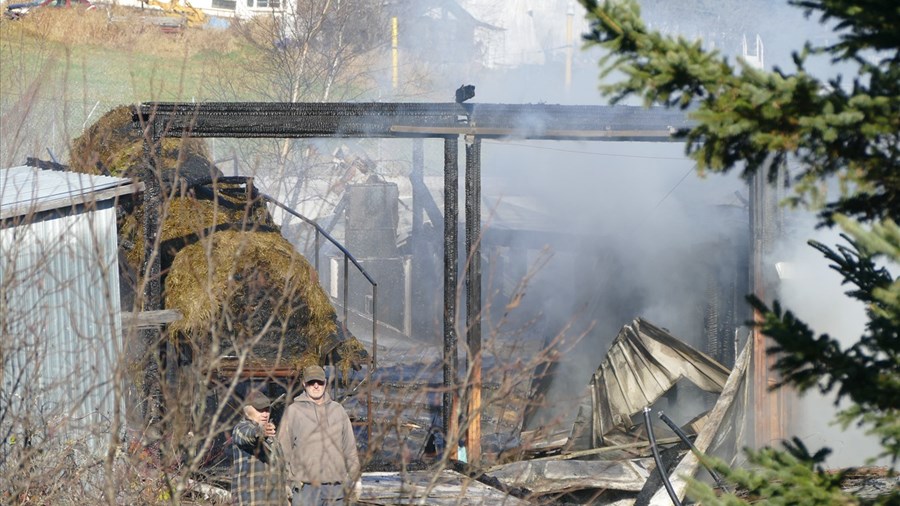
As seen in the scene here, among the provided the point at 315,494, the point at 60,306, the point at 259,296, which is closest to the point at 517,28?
the point at 259,296

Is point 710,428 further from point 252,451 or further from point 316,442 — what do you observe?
point 252,451

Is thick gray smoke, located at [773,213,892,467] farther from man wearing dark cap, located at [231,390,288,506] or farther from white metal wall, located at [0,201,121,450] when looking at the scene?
white metal wall, located at [0,201,121,450]

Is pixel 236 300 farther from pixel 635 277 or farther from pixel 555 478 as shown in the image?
pixel 635 277

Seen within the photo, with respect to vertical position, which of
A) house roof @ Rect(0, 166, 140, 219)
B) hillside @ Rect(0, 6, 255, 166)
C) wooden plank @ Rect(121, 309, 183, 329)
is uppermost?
hillside @ Rect(0, 6, 255, 166)

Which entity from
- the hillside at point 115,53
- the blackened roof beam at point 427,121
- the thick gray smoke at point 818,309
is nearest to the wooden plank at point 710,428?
the thick gray smoke at point 818,309

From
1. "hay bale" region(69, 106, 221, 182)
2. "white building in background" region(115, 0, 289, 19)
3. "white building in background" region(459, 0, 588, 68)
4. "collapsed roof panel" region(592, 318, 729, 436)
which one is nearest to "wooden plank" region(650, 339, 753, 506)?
"collapsed roof panel" region(592, 318, 729, 436)

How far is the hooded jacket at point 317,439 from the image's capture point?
21.3 ft

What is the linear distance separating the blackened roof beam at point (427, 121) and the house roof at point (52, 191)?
161 cm

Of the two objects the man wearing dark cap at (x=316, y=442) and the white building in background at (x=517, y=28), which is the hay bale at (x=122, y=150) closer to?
the man wearing dark cap at (x=316, y=442)

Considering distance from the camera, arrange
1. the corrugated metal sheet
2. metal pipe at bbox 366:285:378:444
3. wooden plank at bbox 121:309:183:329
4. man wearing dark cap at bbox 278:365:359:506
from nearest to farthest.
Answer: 1. man wearing dark cap at bbox 278:365:359:506
2. the corrugated metal sheet
3. metal pipe at bbox 366:285:378:444
4. wooden plank at bbox 121:309:183:329

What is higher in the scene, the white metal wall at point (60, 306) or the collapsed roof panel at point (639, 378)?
the white metal wall at point (60, 306)

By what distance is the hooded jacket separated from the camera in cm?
648

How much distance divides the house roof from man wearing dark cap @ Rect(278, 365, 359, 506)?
2204 mm

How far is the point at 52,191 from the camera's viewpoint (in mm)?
8234
